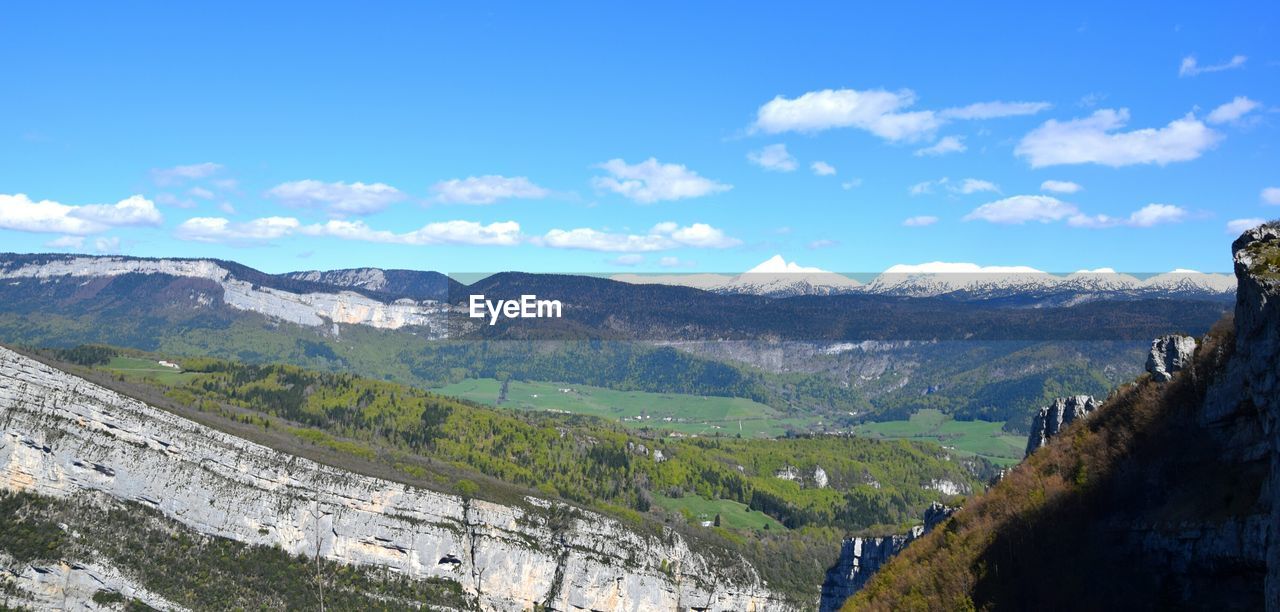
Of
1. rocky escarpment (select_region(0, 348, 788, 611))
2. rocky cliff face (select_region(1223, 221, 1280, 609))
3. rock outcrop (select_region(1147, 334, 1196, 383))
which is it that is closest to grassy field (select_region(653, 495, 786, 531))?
rocky escarpment (select_region(0, 348, 788, 611))

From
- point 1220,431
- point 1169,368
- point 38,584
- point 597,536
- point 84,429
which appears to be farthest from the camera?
point 597,536

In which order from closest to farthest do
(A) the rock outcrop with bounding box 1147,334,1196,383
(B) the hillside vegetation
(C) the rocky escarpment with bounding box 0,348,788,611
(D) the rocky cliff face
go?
(D) the rocky cliff face
(B) the hillside vegetation
(A) the rock outcrop with bounding box 1147,334,1196,383
(C) the rocky escarpment with bounding box 0,348,788,611

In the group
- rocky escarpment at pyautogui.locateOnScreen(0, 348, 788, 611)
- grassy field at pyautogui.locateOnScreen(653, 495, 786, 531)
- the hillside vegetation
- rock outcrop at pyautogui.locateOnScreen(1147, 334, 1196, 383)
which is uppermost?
rock outcrop at pyautogui.locateOnScreen(1147, 334, 1196, 383)

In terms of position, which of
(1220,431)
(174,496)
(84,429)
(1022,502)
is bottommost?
(174,496)

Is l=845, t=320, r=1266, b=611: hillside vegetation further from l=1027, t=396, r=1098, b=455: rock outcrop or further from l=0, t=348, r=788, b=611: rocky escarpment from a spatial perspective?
l=0, t=348, r=788, b=611: rocky escarpment

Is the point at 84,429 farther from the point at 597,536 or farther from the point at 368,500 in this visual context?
the point at 597,536

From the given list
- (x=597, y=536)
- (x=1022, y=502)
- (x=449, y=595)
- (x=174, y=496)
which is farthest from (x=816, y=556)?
(x=1022, y=502)

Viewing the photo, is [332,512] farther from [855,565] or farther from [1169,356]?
[1169,356]
